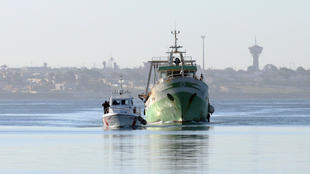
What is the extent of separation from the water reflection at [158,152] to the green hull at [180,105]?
28095 millimetres

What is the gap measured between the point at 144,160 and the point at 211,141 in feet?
57.4

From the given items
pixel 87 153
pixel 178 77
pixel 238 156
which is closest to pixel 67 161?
pixel 87 153

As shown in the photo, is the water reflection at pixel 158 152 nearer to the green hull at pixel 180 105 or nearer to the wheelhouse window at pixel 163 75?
the green hull at pixel 180 105

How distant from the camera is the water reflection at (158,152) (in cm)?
4221

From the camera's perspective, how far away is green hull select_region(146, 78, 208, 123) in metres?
99.2

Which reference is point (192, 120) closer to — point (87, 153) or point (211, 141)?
point (211, 141)

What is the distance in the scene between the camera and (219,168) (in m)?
41.2

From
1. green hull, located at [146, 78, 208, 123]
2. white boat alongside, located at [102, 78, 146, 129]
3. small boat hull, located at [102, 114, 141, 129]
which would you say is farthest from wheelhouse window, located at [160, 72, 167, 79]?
small boat hull, located at [102, 114, 141, 129]

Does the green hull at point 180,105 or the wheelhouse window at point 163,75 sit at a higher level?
the wheelhouse window at point 163,75

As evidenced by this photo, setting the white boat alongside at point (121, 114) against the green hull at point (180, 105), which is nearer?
the white boat alongside at point (121, 114)

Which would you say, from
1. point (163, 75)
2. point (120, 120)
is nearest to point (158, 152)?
point (120, 120)

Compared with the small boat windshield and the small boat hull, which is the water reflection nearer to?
the small boat hull

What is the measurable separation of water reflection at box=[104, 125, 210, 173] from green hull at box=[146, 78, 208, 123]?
28095mm

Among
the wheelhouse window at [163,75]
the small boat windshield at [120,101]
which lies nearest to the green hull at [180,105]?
the wheelhouse window at [163,75]
